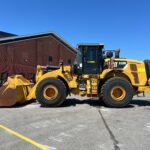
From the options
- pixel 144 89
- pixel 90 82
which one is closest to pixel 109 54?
pixel 90 82

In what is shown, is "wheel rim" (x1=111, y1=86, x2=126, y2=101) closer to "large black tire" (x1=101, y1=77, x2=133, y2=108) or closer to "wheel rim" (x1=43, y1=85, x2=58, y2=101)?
"large black tire" (x1=101, y1=77, x2=133, y2=108)

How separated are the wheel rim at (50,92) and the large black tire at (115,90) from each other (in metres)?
2.05

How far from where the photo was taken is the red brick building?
32.6 meters

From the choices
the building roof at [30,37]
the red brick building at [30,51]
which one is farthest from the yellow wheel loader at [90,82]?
the building roof at [30,37]

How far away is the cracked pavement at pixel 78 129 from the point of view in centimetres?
594

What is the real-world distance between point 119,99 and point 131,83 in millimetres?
1044

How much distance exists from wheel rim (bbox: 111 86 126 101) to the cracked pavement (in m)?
0.93

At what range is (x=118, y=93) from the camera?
11.8m

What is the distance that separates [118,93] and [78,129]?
4776 mm

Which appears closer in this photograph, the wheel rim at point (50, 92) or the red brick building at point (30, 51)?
the wheel rim at point (50, 92)

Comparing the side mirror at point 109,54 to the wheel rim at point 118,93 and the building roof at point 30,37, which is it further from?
the building roof at point 30,37

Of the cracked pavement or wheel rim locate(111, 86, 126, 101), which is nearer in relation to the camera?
the cracked pavement

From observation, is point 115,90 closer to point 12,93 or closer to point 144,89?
point 144,89

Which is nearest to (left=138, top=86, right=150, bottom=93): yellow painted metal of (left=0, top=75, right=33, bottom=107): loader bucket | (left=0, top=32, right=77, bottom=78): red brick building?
(left=0, top=75, right=33, bottom=107): loader bucket
